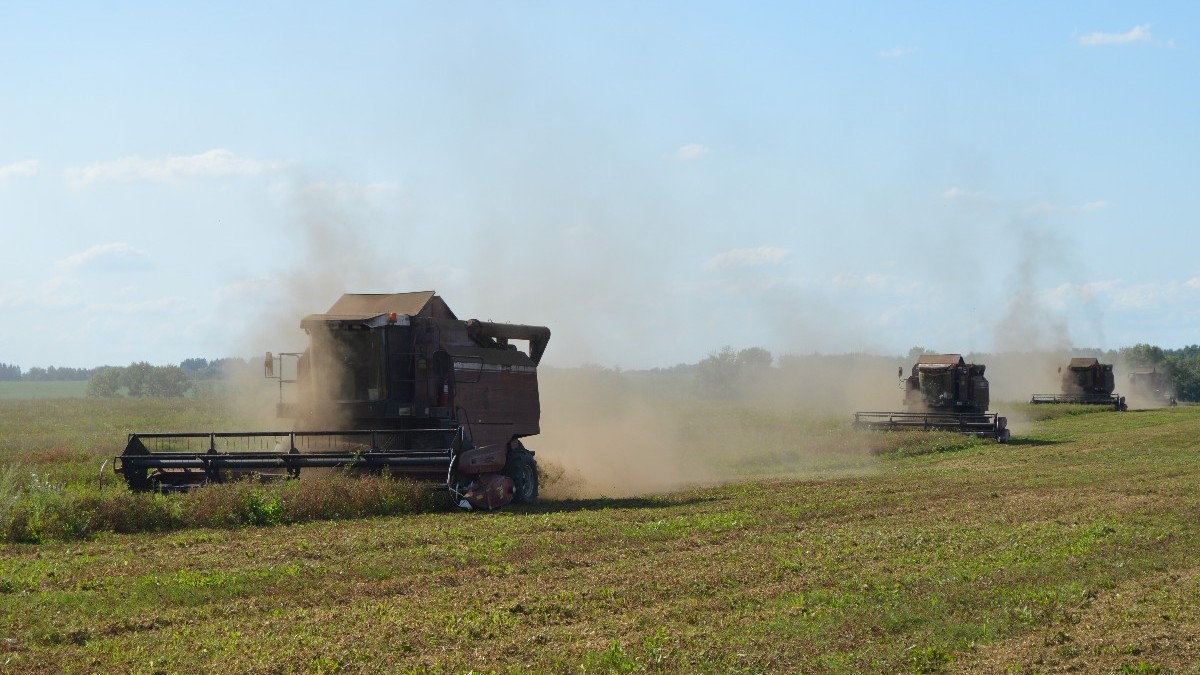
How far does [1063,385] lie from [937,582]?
262ft

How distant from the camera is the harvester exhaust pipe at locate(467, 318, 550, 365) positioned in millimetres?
23000

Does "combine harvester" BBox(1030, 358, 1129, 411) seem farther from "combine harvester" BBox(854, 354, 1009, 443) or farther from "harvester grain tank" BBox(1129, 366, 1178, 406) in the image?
"combine harvester" BBox(854, 354, 1009, 443)

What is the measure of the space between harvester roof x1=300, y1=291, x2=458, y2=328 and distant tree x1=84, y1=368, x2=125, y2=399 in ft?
393

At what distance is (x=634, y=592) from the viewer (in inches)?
469

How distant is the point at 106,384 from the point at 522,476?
12440cm

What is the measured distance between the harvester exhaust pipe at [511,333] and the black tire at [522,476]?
239 cm

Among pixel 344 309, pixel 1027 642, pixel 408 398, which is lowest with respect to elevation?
pixel 1027 642

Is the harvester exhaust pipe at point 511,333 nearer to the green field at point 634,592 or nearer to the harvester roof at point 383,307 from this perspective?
the harvester roof at point 383,307

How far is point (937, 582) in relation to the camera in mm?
12680

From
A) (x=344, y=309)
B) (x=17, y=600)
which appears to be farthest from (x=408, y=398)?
(x=17, y=600)

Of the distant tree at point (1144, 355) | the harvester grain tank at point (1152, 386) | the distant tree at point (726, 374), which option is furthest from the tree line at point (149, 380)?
the distant tree at point (1144, 355)

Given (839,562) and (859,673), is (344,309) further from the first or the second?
(859,673)

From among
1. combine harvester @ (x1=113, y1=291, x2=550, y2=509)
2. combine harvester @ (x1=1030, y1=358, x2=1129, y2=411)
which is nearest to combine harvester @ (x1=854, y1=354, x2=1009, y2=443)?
combine harvester @ (x1=113, y1=291, x2=550, y2=509)

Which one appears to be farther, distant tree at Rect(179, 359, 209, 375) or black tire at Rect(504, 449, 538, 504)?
distant tree at Rect(179, 359, 209, 375)
